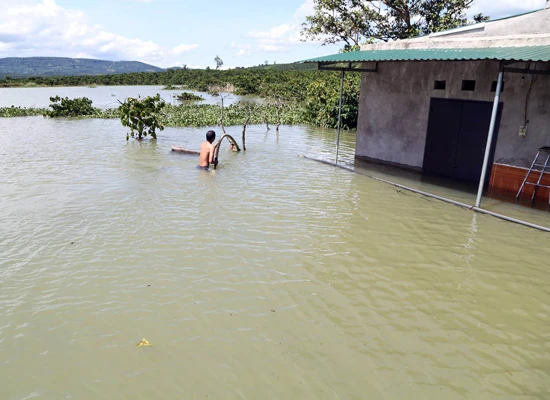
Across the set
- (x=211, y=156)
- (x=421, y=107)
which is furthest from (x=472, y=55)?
(x=211, y=156)

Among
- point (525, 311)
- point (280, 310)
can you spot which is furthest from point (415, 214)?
point (280, 310)

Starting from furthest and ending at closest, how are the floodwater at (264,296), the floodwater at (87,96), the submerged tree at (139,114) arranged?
the floodwater at (87,96) → the submerged tree at (139,114) → the floodwater at (264,296)

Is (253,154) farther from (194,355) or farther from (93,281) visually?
(194,355)

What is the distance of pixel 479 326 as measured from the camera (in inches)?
181

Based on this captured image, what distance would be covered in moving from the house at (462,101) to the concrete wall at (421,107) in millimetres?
21

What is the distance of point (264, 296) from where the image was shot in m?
5.11

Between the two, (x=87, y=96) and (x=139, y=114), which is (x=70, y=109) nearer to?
(x=139, y=114)

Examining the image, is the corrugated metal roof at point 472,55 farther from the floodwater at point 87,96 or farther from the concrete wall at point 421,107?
the floodwater at point 87,96

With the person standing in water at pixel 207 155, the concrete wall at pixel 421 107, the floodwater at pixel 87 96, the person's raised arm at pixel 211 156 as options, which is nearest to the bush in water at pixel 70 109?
the floodwater at pixel 87 96

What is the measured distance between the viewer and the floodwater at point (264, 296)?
3.76 metres

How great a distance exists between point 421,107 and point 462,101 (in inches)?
47.6

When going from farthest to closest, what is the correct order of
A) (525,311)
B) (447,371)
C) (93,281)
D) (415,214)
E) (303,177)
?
(303,177)
(415,214)
(93,281)
(525,311)
(447,371)

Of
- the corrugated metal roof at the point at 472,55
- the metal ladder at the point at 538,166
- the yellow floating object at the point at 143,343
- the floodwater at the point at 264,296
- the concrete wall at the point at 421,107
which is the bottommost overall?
the yellow floating object at the point at 143,343

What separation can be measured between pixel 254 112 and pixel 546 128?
21.7 metres
